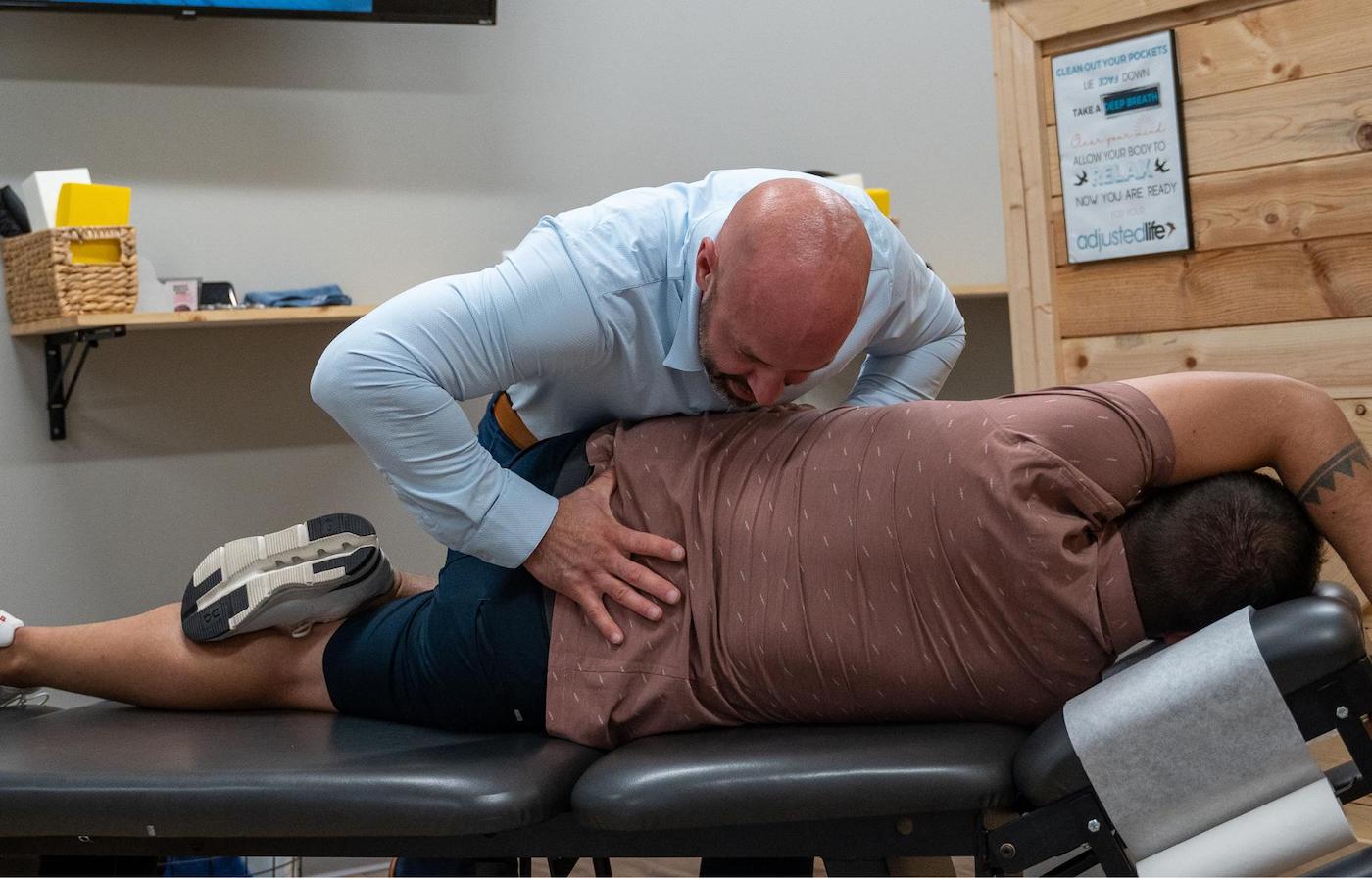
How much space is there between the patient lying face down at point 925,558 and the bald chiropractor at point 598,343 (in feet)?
0.18

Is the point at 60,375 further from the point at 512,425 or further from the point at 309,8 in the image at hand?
the point at 512,425

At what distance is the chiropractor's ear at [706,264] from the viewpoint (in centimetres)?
135

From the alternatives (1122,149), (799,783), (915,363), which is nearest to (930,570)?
(799,783)

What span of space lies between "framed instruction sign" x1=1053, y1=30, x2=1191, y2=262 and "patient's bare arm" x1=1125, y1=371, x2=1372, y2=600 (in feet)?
2.98

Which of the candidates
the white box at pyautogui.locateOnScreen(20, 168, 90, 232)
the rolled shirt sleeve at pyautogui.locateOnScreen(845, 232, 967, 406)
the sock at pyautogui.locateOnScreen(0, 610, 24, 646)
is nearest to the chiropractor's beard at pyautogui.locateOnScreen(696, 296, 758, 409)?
the rolled shirt sleeve at pyautogui.locateOnScreen(845, 232, 967, 406)

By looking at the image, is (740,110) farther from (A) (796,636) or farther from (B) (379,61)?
(A) (796,636)

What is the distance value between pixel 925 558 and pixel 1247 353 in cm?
105

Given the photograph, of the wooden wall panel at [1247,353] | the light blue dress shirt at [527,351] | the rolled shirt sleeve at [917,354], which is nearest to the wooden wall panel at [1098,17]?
the wooden wall panel at [1247,353]

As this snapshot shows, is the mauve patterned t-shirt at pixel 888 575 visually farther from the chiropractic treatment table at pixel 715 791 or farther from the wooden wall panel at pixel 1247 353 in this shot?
the wooden wall panel at pixel 1247 353

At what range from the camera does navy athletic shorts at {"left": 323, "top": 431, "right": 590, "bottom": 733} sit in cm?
138

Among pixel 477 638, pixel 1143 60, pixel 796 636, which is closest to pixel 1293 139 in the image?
pixel 1143 60

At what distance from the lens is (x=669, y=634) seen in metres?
1.33

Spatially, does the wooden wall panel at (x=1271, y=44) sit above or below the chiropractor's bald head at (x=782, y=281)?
above

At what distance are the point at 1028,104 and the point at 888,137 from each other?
1.05 metres
